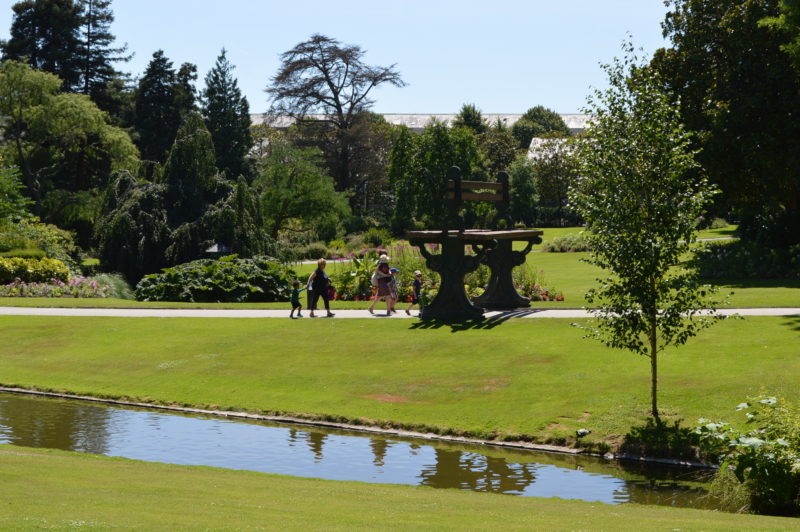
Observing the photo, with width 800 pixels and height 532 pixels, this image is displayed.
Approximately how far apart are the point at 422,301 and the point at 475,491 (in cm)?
1109

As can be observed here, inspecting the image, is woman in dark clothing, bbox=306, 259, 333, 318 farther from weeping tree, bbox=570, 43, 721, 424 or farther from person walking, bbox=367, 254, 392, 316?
weeping tree, bbox=570, 43, 721, 424

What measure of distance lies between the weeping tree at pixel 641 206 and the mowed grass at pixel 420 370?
1573 millimetres

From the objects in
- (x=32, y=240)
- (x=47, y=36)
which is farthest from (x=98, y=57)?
(x=32, y=240)

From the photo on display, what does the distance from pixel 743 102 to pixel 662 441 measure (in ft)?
77.9

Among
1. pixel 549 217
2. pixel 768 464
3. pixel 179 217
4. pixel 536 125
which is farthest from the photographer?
pixel 536 125

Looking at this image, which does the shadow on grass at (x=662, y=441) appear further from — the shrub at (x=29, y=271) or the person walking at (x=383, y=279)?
the shrub at (x=29, y=271)

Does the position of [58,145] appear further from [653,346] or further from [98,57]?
[653,346]

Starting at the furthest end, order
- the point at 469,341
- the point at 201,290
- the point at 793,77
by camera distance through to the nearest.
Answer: the point at 793,77, the point at 201,290, the point at 469,341

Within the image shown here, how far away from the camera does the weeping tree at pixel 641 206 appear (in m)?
14.3

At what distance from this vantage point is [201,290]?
29797 mm

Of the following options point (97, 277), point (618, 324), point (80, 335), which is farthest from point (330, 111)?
point (618, 324)

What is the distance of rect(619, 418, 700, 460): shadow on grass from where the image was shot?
13.7m

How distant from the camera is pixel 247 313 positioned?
2559cm

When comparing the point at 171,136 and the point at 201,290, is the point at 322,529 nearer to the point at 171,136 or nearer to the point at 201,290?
the point at 201,290
